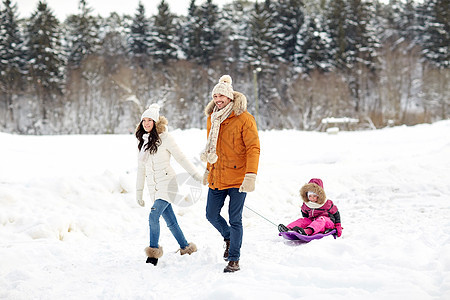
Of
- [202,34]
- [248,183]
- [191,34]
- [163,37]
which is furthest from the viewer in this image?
[191,34]

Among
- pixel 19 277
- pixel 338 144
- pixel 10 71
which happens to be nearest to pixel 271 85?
pixel 338 144

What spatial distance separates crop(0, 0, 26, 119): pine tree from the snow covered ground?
88.2ft

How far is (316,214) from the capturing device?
16.9 feet

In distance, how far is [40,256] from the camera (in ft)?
14.4

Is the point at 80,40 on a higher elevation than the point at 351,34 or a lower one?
lower

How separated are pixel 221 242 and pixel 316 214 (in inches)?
52.4

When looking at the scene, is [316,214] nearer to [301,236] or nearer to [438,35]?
[301,236]

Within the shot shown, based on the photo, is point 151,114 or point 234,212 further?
point 151,114

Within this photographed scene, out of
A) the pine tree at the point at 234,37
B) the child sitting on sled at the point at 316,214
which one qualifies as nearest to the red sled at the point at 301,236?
the child sitting on sled at the point at 316,214

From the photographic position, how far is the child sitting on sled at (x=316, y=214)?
4.87 meters

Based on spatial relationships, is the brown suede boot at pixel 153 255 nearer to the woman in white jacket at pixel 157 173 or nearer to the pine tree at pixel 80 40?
the woman in white jacket at pixel 157 173

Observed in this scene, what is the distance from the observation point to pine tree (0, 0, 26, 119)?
3372cm

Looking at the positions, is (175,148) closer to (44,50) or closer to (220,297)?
Answer: (220,297)

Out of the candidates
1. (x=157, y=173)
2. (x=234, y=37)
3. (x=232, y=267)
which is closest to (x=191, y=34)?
(x=234, y=37)
